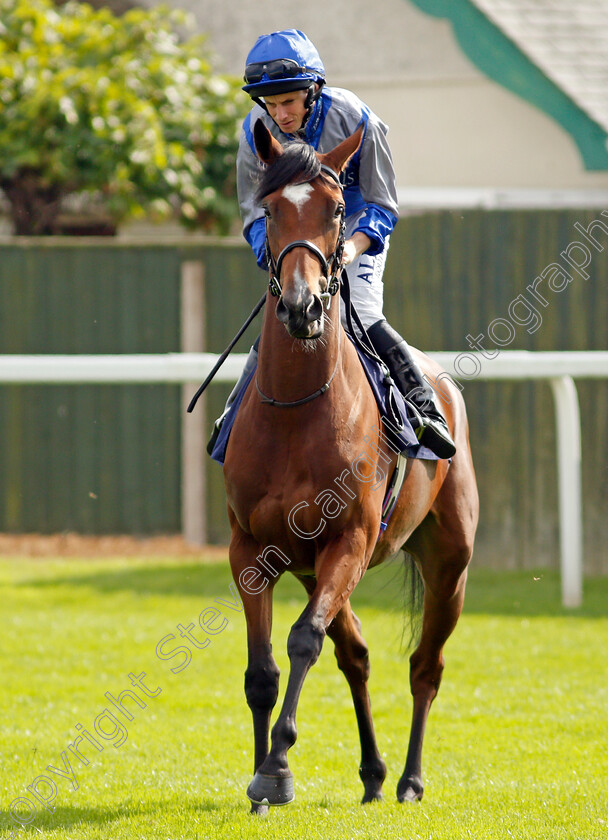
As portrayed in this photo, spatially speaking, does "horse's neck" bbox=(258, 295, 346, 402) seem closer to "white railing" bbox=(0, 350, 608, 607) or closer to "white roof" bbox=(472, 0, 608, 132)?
"white railing" bbox=(0, 350, 608, 607)

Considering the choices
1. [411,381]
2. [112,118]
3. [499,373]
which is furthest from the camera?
[112,118]

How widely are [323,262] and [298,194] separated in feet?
0.75

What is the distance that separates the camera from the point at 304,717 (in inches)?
205

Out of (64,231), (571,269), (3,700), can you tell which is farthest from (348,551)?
(64,231)

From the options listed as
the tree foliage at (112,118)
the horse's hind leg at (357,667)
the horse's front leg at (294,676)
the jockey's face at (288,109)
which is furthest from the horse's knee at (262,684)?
the tree foliage at (112,118)

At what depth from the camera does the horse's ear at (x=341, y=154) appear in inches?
140

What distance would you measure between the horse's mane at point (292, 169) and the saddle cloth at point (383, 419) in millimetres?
758

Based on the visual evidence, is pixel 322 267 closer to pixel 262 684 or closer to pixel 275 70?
pixel 275 70

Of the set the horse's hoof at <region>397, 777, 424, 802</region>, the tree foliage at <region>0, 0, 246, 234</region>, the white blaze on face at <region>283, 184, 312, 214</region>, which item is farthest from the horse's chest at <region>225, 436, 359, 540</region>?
the tree foliage at <region>0, 0, 246, 234</region>

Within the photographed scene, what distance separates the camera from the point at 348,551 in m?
3.64

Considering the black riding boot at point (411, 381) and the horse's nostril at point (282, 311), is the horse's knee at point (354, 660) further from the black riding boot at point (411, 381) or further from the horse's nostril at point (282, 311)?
the horse's nostril at point (282, 311)

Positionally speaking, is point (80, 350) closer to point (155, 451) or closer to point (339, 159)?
point (155, 451)

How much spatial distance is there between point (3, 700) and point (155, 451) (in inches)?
146

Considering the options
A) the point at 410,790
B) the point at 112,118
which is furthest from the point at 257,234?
the point at 112,118
